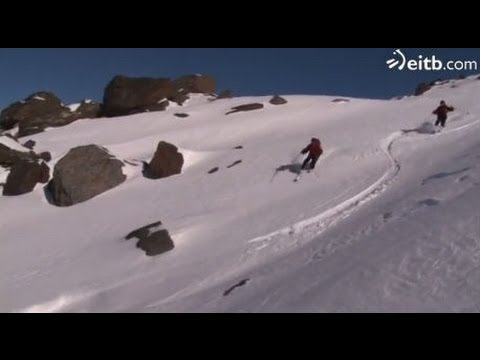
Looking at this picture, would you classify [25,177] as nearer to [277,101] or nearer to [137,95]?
[137,95]

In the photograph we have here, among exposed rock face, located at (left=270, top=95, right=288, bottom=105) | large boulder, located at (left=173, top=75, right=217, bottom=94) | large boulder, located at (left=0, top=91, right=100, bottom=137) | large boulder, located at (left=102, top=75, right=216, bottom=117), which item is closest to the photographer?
exposed rock face, located at (left=270, top=95, right=288, bottom=105)

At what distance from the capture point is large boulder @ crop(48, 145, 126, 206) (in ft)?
72.2

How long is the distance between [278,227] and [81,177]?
39.2ft

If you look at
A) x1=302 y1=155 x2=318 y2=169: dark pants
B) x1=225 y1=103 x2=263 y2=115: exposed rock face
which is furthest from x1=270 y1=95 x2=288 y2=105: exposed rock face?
x1=302 y1=155 x2=318 y2=169: dark pants

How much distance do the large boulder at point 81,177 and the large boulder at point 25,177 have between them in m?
1.18

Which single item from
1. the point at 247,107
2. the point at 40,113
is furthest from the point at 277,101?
the point at 40,113

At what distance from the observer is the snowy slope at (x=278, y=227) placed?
8.05 meters

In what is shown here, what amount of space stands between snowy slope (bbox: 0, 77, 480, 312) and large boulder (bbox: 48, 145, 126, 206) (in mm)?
600

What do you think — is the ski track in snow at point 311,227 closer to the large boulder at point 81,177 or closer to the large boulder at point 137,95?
the large boulder at point 81,177

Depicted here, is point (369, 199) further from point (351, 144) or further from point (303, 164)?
point (351, 144)

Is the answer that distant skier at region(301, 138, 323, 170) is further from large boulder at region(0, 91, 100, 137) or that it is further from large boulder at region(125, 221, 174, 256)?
large boulder at region(0, 91, 100, 137)

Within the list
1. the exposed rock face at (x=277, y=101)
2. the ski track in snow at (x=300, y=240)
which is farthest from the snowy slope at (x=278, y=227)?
the exposed rock face at (x=277, y=101)
